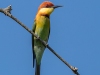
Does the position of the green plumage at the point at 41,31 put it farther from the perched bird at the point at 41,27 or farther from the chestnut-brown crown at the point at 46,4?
the chestnut-brown crown at the point at 46,4

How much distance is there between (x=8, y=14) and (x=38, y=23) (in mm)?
2282

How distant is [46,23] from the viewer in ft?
12.1

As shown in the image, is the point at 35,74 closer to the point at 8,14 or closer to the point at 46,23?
the point at 46,23

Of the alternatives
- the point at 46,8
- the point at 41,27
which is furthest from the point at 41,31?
the point at 46,8

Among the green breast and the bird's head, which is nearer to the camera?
the bird's head

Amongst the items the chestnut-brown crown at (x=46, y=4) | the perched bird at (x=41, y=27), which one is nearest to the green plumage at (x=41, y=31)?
the perched bird at (x=41, y=27)

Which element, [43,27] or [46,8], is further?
[43,27]

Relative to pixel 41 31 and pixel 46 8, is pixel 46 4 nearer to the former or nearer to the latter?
pixel 46 8

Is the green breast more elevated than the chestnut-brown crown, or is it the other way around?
the chestnut-brown crown

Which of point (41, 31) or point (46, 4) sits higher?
point (46, 4)

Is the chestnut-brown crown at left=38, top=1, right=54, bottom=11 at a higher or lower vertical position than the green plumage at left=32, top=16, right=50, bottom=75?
higher

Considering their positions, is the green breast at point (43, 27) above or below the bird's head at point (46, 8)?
below

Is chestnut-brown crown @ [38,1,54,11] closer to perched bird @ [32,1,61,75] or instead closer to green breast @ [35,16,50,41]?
perched bird @ [32,1,61,75]

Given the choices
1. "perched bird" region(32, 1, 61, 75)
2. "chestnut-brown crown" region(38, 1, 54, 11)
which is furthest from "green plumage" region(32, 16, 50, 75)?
"chestnut-brown crown" region(38, 1, 54, 11)
